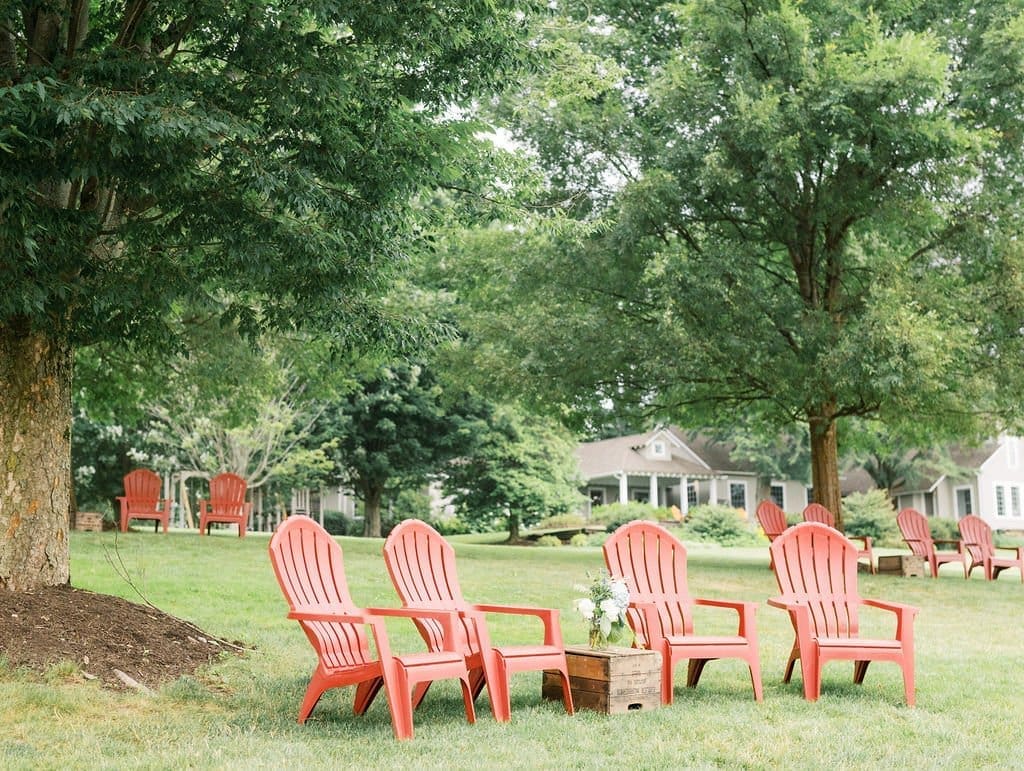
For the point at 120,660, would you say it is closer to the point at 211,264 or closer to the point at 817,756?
the point at 211,264

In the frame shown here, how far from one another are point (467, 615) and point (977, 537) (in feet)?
41.5

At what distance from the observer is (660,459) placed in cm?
3969

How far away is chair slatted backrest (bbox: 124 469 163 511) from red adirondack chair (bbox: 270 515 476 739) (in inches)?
463

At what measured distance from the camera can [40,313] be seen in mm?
6340

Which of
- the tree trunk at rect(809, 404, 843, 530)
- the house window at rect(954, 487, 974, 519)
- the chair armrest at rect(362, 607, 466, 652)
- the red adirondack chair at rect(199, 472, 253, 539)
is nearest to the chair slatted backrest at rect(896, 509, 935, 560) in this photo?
the tree trunk at rect(809, 404, 843, 530)

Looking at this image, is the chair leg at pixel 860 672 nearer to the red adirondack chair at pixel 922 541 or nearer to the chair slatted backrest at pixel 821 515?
the chair slatted backrest at pixel 821 515

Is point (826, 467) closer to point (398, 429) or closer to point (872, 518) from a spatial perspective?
point (398, 429)

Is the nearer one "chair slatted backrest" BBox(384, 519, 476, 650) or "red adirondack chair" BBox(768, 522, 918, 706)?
"chair slatted backrest" BBox(384, 519, 476, 650)

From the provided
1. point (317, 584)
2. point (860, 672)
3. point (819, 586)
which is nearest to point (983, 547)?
point (860, 672)

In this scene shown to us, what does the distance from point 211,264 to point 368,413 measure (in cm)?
1855

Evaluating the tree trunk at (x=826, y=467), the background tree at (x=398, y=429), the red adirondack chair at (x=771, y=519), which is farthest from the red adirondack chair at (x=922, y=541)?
the background tree at (x=398, y=429)

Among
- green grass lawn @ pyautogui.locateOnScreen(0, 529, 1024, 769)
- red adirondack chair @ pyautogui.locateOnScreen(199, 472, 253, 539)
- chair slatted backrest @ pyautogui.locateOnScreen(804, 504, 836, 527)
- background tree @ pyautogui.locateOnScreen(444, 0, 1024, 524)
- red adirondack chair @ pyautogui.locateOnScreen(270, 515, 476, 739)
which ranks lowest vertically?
green grass lawn @ pyautogui.locateOnScreen(0, 529, 1024, 769)

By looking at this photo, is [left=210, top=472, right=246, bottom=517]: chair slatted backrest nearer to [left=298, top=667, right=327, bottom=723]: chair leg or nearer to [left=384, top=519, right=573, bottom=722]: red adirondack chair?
[left=384, top=519, right=573, bottom=722]: red adirondack chair

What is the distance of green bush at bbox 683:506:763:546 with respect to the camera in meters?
28.2
